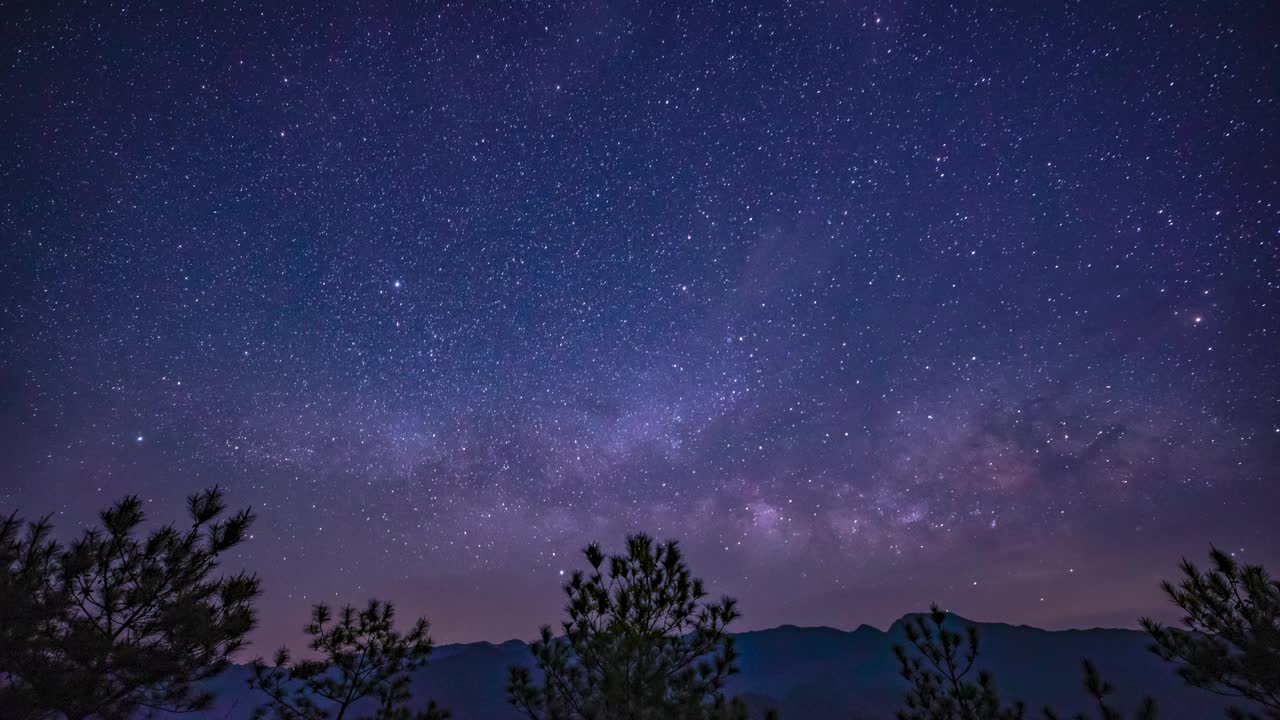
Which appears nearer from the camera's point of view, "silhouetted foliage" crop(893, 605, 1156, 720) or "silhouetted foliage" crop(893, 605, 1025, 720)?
"silhouetted foliage" crop(893, 605, 1156, 720)

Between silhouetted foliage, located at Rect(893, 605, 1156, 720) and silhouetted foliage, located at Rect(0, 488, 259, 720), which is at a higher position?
silhouetted foliage, located at Rect(0, 488, 259, 720)

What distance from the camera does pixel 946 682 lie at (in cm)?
1312

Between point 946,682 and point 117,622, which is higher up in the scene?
point 117,622

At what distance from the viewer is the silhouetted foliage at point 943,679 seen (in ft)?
39.4

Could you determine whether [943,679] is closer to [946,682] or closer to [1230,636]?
[946,682]

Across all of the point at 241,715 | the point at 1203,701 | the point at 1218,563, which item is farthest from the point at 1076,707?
the point at 241,715

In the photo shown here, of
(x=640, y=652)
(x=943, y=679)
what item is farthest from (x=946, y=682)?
(x=640, y=652)

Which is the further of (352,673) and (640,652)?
(352,673)

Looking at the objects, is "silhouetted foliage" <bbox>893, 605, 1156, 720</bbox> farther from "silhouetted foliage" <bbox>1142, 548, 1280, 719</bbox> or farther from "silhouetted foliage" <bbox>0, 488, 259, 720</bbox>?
"silhouetted foliage" <bbox>0, 488, 259, 720</bbox>

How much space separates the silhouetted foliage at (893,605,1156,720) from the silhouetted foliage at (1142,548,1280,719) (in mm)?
2147


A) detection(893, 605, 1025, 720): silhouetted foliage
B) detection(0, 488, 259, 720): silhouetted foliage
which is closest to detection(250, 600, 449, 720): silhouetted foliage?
detection(0, 488, 259, 720): silhouetted foliage

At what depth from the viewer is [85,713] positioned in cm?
723

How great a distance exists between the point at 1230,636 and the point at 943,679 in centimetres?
552

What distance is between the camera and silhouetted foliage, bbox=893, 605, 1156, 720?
1186 centimetres
